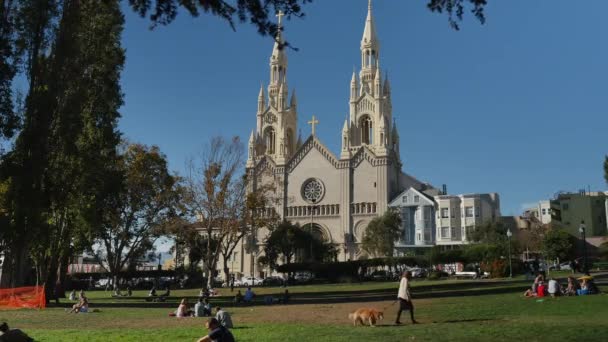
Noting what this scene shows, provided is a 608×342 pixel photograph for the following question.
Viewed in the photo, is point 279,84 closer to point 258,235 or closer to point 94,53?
point 258,235

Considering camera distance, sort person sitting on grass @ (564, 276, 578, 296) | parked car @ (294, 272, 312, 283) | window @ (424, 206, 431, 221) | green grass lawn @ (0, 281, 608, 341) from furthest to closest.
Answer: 1. window @ (424, 206, 431, 221)
2. parked car @ (294, 272, 312, 283)
3. person sitting on grass @ (564, 276, 578, 296)
4. green grass lawn @ (0, 281, 608, 341)

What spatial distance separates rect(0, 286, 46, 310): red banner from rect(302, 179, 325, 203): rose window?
67.9 m

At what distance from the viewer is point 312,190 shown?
96.9 metres

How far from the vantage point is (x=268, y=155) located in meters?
103

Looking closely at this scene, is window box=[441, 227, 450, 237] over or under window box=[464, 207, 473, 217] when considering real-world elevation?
under

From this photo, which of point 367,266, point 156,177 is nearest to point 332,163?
point 367,266

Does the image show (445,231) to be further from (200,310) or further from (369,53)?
(200,310)

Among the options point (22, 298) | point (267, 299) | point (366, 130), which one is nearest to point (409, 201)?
point (366, 130)

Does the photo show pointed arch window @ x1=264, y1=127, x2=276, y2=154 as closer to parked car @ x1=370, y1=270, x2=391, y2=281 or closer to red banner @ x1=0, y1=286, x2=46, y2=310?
parked car @ x1=370, y1=270, x2=391, y2=281

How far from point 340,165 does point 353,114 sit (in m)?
9.77

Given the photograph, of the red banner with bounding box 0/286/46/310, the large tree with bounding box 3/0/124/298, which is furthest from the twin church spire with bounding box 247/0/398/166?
the red banner with bounding box 0/286/46/310

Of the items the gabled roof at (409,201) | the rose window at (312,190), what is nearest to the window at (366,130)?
the rose window at (312,190)

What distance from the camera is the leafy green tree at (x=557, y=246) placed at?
67.3 m

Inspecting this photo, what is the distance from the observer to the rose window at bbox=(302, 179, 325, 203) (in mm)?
95938
